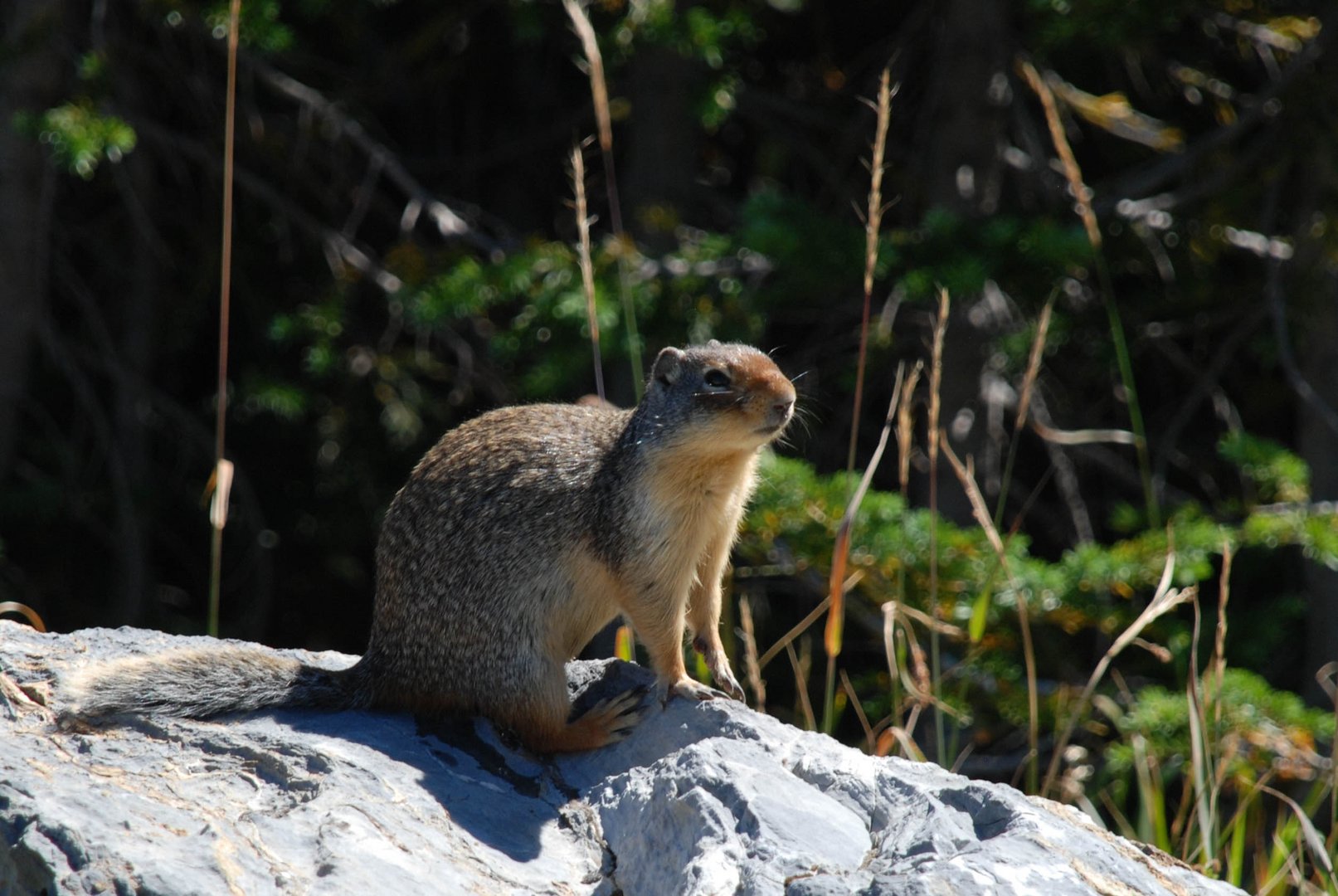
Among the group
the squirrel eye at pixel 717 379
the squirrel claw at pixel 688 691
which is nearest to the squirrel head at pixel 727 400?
the squirrel eye at pixel 717 379

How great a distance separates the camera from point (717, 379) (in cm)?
377

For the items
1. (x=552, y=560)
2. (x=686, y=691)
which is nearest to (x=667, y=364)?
(x=552, y=560)

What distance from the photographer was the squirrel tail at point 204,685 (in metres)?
3.12

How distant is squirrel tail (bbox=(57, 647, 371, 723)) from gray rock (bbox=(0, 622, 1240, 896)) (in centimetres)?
5

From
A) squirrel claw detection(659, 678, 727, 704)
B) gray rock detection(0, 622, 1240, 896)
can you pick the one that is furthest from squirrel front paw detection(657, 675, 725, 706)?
gray rock detection(0, 622, 1240, 896)

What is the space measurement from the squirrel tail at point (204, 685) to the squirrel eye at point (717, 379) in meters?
1.15

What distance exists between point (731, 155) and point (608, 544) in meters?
4.81

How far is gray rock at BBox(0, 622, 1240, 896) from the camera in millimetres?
2463

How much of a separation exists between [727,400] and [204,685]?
4.70 ft

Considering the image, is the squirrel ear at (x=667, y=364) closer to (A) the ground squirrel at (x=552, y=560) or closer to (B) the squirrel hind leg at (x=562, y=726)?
(A) the ground squirrel at (x=552, y=560)

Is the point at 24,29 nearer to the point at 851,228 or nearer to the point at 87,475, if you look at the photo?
the point at 87,475

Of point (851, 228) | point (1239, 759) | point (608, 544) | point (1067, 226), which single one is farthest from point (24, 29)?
point (1239, 759)

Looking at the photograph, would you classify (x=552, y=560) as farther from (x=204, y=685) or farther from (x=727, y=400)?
(x=204, y=685)

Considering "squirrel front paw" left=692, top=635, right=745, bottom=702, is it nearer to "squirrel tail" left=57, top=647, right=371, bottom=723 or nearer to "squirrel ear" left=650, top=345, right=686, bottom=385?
"squirrel ear" left=650, top=345, right=686, bottom=385
